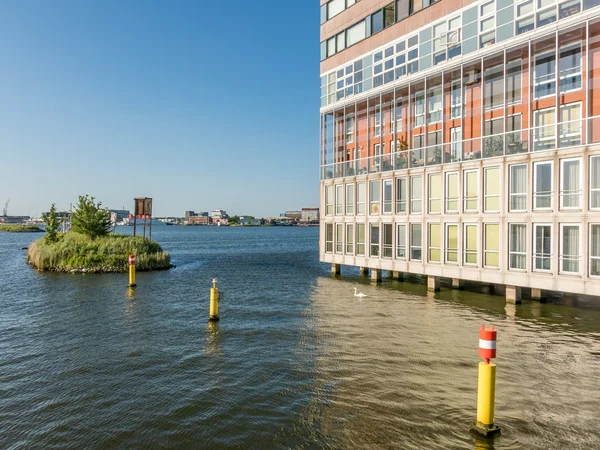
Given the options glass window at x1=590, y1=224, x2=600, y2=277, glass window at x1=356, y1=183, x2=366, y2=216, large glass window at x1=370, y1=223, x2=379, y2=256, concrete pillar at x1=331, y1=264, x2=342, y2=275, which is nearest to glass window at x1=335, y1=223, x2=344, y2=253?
concrete pillar at x1=331, y1=264, x2=342, y2=275

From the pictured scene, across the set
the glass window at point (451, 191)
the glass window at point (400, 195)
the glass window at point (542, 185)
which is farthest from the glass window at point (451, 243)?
the glass window at point (542, 185)

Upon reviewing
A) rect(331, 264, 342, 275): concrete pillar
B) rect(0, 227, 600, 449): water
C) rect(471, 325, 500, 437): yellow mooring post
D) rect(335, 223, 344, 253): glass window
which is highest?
rect(335, 223, 344, 253): glass window

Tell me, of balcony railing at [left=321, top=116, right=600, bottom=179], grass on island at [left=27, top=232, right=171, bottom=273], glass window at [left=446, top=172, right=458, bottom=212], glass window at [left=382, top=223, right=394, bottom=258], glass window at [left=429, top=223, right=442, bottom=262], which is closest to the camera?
balcony railing at [left=321, top=116, right=600, bottom=179]

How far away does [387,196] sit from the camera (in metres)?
31.8

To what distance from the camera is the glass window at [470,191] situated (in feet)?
83.9

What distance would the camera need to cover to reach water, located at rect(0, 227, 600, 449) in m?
9.46

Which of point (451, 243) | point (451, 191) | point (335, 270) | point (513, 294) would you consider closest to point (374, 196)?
point (451, 191)

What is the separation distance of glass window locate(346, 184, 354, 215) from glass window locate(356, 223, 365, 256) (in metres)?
1.44

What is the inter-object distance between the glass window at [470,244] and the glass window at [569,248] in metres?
4.86

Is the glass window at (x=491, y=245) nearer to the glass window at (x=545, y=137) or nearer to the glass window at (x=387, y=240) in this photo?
the glass window at (x=545, y=137)

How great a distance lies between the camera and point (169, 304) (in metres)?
24.8

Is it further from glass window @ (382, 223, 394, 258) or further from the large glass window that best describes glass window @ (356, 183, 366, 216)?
glass window @ (382, 223, 394, 258)

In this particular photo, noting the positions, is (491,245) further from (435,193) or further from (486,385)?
(486,385)

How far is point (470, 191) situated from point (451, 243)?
3256 mm
